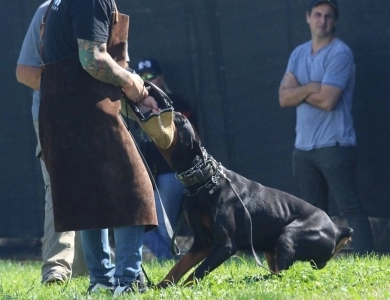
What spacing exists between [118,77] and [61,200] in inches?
29.7

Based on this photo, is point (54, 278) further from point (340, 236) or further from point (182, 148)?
point (340, 236)

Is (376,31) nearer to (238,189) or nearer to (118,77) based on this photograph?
(238,189)

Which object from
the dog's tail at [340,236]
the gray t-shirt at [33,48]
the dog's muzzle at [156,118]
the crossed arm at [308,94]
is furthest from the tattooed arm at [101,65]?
the crossed arm at [308,94]

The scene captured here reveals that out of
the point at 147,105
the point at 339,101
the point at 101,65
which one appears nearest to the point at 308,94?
the point at 339,101

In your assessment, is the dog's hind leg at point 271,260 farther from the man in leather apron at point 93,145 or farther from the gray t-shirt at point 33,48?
the gray t-shirt at point 33,48

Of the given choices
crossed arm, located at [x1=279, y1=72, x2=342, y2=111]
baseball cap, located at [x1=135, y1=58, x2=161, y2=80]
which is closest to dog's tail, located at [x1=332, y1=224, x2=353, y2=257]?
crossed arm, located at [x1=279, y1=72, x2=342, y2=111]

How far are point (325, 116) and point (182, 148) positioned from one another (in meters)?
2.64

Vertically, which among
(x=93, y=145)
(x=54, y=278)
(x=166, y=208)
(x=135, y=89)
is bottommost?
(x=166, y=208)

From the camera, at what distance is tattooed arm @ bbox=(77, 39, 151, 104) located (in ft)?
16.3

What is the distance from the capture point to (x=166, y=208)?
28.8ft

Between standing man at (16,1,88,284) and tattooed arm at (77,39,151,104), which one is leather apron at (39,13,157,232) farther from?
standing man at (16,1,88,284)

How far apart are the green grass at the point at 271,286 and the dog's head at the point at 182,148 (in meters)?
0.71

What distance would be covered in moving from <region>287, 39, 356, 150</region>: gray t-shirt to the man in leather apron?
3.05 meters

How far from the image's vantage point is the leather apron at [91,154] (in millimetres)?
5121
